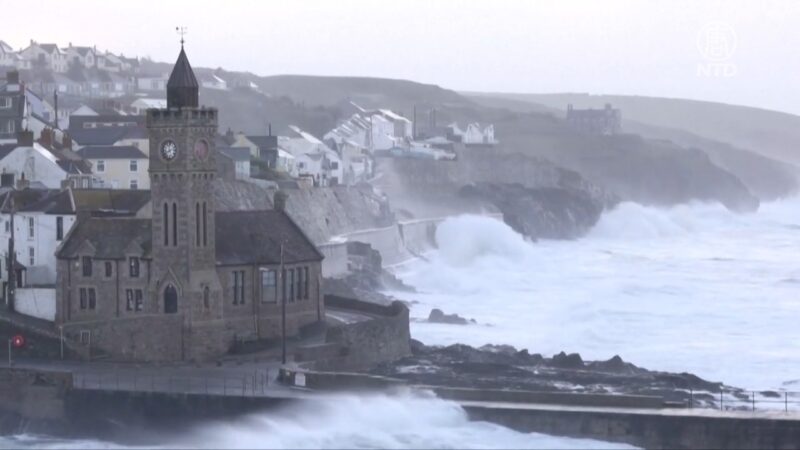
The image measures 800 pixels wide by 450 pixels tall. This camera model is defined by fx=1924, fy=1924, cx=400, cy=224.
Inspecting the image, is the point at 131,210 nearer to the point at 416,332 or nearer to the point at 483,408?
the point at 416,332

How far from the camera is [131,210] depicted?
50.9 m

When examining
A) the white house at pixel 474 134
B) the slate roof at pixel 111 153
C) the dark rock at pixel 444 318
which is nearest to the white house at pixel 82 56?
the white house at pixel 474 134

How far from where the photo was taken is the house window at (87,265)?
154ft

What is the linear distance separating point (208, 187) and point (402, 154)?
217 ft

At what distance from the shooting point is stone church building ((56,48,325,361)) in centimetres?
4503

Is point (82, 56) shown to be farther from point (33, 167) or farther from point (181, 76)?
point (181, 76)

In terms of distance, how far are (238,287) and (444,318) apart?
48.1 feet

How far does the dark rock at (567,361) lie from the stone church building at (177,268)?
6.63 meters

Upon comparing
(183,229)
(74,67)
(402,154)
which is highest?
(74,67)

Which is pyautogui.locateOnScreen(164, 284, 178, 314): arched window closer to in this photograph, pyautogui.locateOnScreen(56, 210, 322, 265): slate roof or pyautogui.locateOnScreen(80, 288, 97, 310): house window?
pyautogui.locateOnScreen(56, 210, 322, 265): slate roof

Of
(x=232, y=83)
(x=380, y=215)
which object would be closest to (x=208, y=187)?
(x=380, y=215)

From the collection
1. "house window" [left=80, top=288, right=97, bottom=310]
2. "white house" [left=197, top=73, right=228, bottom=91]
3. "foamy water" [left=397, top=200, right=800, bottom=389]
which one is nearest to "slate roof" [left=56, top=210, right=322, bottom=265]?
"house window" [left=80, top=288, right=97, bottom=310]

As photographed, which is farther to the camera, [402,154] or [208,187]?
[402,154]

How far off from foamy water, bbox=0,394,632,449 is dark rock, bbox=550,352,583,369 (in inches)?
298
